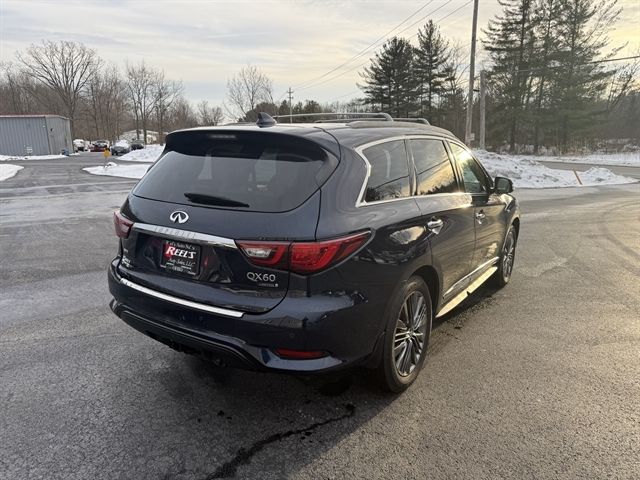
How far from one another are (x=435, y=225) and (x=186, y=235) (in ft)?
5.86

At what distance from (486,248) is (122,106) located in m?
96.9

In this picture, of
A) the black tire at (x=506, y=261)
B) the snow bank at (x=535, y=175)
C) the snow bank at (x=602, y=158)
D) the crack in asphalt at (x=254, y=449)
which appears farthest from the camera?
the snow bank at (x=602, y=158)

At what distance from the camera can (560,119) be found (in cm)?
4600

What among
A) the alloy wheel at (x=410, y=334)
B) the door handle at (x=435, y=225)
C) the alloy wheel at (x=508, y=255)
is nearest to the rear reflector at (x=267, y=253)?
the alloy wheel at (x=410, y=334)

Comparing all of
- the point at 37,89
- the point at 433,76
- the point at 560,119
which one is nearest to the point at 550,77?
the point at 560,119

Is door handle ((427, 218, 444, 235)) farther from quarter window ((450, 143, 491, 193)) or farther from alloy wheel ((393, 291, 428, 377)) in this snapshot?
quarter window ((450, 143, 491, 193))

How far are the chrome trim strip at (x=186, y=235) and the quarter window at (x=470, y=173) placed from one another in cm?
254

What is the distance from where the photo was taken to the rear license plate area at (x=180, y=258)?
2758mm

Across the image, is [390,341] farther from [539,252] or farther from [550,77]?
[550,77]

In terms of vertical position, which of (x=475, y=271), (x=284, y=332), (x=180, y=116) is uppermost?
(x=180, y=116)

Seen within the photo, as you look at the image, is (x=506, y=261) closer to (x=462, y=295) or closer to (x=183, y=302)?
(x=462, y=295)

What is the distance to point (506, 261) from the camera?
18.6 feet

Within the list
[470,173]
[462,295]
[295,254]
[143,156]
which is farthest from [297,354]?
[143,156]

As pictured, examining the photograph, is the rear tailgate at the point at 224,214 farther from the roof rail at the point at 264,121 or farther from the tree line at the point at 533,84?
the tree line at the point at 533,84
